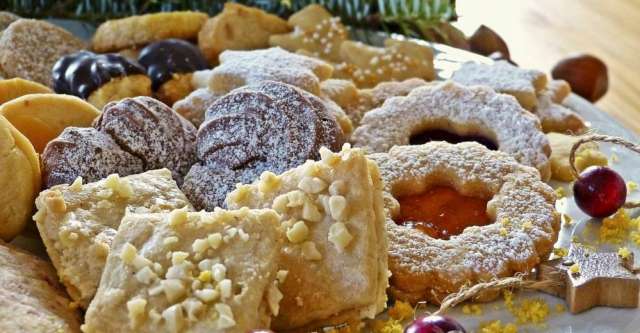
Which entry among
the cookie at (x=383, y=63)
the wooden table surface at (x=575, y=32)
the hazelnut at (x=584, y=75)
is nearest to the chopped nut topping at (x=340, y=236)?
the cookie at (x=383, y=63)

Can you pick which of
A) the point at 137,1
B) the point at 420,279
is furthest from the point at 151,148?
the point at 137,1

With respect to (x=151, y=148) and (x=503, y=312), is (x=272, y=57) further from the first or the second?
(x=503, y=312)

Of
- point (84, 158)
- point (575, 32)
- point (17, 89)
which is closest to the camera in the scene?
point (84, 158)

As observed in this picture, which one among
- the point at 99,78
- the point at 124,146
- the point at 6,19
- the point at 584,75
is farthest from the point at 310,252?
the point at 584,75

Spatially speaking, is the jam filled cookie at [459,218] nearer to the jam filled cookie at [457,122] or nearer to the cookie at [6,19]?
the jam filled cookie at [457,122]

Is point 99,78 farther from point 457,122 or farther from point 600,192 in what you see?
point 600,192

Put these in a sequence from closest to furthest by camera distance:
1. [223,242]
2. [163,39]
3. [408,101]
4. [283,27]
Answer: [223,242] < [408,101] < [163,39] < [283,27]
